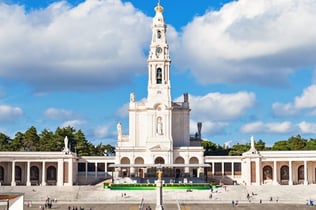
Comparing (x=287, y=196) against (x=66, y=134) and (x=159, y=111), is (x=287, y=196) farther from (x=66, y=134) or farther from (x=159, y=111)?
(x=66, y=134)

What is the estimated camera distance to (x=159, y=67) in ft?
383

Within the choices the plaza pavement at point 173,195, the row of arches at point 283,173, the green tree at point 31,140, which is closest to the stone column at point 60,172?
the plaza pavement at point 173,195

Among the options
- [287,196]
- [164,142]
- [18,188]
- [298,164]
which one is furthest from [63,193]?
[298,164]

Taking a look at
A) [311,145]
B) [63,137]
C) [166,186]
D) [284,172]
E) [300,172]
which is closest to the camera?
[166,186]

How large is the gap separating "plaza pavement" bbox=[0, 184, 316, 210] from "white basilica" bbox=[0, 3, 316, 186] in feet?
28.0

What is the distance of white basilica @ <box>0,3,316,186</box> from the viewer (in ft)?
358

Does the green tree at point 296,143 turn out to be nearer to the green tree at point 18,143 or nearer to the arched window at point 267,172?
the arched window at point 267,172

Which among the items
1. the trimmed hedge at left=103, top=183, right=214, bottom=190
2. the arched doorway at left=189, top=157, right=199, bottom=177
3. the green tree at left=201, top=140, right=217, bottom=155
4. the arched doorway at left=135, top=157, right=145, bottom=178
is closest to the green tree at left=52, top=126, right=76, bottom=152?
the arched doorway at left=135, top=157, right=145, bottom=178

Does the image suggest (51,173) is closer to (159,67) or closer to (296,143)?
(159,67)

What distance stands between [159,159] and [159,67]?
1490 cm

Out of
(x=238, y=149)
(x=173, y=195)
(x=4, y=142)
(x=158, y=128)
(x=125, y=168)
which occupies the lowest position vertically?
(x=173, y=195)

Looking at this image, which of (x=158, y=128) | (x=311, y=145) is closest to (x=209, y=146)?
(x=311, y=145)

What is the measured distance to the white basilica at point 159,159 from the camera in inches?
4294

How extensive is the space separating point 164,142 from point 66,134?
23.9 meters
